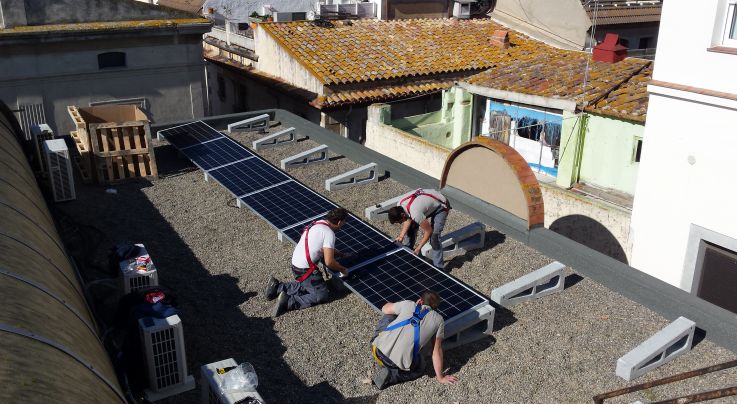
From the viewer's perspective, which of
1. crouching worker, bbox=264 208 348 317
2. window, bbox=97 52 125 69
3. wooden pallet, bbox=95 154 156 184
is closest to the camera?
crouching worker, bbox=264 208 348 317

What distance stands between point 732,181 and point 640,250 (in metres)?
2.29

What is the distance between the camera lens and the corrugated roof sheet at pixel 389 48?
25.8m

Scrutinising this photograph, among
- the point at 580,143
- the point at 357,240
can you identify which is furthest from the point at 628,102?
the point at 357,240

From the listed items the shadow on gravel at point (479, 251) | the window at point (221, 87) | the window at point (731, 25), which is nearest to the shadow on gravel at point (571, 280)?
the shadow on gravel at point (479, 251)

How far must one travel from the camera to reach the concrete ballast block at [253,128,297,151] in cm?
1577

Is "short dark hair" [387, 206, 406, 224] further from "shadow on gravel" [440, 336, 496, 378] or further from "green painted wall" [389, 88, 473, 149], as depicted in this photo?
"green painted wall" [389, 88, 473, 149]

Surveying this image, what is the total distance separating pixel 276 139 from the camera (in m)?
16.1

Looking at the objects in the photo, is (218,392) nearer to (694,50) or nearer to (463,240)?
(463,240)

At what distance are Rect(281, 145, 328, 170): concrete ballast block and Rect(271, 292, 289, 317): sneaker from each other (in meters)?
5.84

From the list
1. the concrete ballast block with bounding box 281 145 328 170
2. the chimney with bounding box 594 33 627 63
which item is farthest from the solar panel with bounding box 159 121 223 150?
the chimney with bounding box 594 33 627 63

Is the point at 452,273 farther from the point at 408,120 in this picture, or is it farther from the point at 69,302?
the point at 408,120

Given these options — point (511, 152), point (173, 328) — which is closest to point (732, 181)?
point (511, 152)

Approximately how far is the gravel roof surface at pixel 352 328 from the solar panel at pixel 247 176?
0.69 meters

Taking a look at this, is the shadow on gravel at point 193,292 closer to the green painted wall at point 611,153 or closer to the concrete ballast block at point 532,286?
the concrete ballast block at point 532,286
